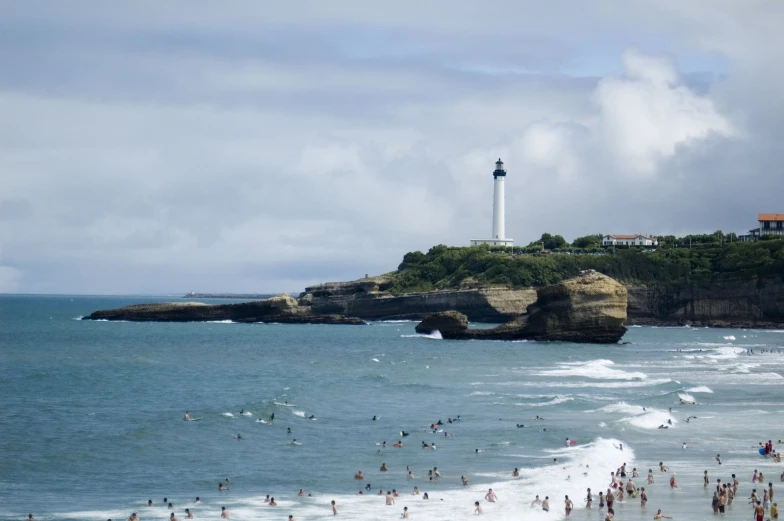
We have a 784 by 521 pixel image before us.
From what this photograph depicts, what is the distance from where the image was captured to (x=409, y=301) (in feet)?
466

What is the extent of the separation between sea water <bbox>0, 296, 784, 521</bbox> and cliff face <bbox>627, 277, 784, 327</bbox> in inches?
1583

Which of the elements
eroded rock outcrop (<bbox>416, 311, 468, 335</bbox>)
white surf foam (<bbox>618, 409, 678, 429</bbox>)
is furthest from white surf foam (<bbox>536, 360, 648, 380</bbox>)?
eroded rock outcrop (<bbox>416, 311, 468, 335</bbox>)

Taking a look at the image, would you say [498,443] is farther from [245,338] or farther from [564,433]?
[245,338]

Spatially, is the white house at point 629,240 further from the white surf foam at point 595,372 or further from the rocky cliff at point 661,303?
the white surf foam at point 595,372

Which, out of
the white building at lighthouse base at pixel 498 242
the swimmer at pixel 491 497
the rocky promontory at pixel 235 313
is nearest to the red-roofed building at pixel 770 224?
the white building at lighthouse base at pixel 498 242

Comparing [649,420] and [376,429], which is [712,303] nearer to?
[649,420]

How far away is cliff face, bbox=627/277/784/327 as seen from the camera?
12912 centimetres

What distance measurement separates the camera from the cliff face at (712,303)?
129m

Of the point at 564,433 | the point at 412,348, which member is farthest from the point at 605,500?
the point at 412,348

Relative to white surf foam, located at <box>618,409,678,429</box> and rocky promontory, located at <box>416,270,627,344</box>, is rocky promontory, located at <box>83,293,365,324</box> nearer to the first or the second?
rocky promontory, located at <box>416,270,627,344</box>

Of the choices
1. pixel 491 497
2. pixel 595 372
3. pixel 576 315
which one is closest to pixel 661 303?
pixel 576 315

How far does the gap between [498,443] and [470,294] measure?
87262 millimetres

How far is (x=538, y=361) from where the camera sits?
80.1 metres

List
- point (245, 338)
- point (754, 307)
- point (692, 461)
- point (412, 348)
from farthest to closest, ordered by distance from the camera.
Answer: point (754, 307) → point (245, 338) → point (412, 348) → point (692, 461)
